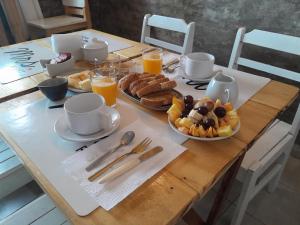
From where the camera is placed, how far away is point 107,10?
2822 millimetres

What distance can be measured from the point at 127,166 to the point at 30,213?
1.64ft

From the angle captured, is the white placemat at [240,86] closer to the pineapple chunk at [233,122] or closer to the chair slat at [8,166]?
the pineapple chunk at [233,122]

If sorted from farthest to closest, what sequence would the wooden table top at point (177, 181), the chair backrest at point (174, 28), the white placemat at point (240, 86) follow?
1. the chair backrest at point (174, 28)
2. the white placemat at point (240, 86)
3. the wooden table top at point (177, 181)

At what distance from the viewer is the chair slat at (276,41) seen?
45.1 inches

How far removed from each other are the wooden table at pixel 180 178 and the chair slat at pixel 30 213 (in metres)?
0.30

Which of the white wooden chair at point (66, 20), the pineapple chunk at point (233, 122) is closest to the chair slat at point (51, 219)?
the pineapple chunk at point (233, 122)

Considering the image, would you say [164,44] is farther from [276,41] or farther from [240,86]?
[240,86]

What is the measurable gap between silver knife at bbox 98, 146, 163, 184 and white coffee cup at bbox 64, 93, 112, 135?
142 millimetres

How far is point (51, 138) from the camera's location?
0.69 metres

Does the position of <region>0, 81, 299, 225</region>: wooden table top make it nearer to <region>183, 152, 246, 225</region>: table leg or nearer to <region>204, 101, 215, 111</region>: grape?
<region>204, 101, 215, 111</region>: grape

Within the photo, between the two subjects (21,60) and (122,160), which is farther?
(21,60)

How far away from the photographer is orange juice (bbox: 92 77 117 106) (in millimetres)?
833

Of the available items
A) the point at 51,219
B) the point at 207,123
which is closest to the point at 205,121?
the point at 207,123

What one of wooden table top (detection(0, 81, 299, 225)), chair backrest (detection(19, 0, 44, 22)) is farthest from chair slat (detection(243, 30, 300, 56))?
chair backrest (detection(19, 0, 44, 22))
